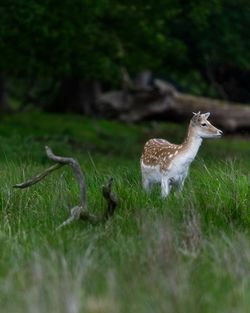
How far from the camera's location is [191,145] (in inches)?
526

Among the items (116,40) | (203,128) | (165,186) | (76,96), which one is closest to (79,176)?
(165,186)

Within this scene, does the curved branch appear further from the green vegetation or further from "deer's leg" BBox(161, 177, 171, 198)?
the green vegetation

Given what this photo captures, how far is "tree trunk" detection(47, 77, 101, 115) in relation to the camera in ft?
109

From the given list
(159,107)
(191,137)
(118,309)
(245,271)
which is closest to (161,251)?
(245,271)

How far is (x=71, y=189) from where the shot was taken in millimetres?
11703

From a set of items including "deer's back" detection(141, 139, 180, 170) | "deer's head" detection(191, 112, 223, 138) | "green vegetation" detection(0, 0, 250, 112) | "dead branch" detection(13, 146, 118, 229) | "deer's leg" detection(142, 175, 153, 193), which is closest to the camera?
"dead branch" detection(13, 146, 118, 229)

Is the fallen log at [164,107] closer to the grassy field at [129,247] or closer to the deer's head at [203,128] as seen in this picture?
the grassy field at [129,247]

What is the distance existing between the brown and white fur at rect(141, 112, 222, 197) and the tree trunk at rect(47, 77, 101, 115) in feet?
63.6

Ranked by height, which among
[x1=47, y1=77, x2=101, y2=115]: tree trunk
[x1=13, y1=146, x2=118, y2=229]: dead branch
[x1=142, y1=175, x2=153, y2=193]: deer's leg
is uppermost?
[x1=13, y1=146, x2=118, y2=229]: dead branch

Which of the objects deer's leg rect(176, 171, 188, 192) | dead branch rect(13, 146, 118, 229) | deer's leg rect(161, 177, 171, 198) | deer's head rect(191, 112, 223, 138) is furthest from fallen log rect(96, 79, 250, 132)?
dead branch rect(13, 146, 118, 229)

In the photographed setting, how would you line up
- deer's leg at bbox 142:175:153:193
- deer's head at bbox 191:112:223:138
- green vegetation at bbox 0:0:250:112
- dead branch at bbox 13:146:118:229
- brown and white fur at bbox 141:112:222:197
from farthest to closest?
green vegetation at bbox 0:0:250:112 < deer's head at bbox 191:112:223:138 < brown and white fur at bbox 141:112:222:197 < deer's leg at bbox 142:175:153:193 < dead branch at bbox 13:146:118:229

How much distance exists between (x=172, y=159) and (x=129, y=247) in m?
3.72

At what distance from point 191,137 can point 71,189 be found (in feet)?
7.26

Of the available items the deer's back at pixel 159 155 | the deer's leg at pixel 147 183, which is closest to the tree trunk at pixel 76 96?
the deer's back at pixel 159 155
